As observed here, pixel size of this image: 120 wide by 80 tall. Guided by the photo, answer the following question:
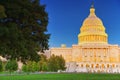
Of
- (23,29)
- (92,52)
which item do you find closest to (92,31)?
(92,52)

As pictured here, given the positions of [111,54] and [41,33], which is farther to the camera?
[111,54]

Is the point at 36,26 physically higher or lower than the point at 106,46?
lower

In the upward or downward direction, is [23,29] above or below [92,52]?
below

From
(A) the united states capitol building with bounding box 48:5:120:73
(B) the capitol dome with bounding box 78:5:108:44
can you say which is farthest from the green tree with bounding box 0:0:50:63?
(B) the capitol dome with bounding box 78:5:108:44

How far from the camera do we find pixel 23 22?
21.2m

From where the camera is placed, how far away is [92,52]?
17112cm

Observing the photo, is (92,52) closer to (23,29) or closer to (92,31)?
(92,31)

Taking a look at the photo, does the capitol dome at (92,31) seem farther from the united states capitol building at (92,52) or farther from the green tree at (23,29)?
the green tree at (23,29)

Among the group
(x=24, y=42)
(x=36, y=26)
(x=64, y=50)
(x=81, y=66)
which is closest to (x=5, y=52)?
(x=24, y=42)

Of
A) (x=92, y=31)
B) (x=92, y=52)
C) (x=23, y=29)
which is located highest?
(x=92, y=31)

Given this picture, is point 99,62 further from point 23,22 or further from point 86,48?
point 23,22

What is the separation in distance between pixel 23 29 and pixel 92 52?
150413mm

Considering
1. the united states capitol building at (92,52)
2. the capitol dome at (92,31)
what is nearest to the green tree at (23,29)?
the united states capitol building at (92,52)

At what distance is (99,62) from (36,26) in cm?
14422
